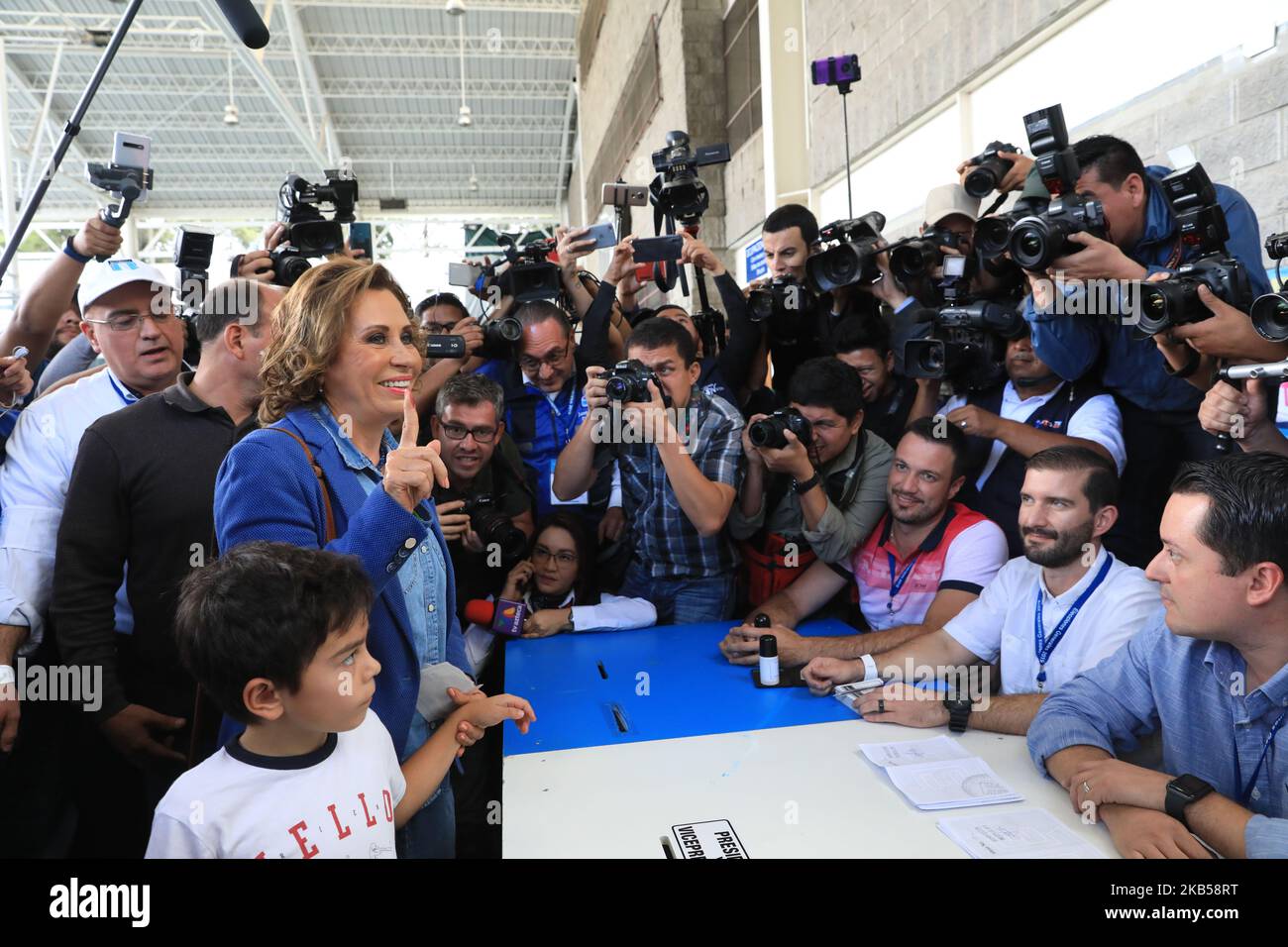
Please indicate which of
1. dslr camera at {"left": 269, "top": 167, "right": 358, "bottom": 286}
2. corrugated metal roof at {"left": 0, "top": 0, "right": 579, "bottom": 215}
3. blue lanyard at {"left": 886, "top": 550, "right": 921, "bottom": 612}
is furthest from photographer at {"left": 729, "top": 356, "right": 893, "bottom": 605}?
corrugated metal roof at {"left": 0, "top": 0, "right": 579, "bottom": 215}

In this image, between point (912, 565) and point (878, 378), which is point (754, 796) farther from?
point (878, 378)

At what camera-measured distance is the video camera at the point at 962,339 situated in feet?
7.31

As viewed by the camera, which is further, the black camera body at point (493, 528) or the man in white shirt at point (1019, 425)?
the black camera body at point (493, 528)

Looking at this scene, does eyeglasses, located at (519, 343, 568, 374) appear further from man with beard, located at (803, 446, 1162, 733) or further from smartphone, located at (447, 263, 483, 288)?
man with beard, located at (803, 446, 1162, 733)

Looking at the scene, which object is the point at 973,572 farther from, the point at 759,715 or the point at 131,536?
the point at 131,536

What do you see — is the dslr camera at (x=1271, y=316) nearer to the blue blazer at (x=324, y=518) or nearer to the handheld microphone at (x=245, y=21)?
the blue blazer at (x=324, y=518)

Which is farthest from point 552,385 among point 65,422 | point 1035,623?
point 1035,623

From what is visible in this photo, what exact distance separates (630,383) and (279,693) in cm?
130

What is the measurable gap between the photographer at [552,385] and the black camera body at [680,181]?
0.23 meters

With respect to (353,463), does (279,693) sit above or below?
below

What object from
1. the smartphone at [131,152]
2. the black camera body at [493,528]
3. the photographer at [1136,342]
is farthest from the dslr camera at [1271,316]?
the smartphone at [131,152]

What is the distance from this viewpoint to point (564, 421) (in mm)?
2877

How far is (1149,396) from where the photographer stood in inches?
83.4

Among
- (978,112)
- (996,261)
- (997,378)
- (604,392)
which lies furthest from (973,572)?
(978,112)
